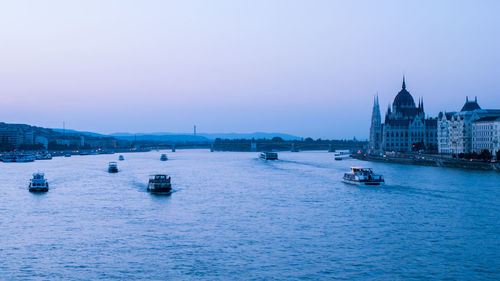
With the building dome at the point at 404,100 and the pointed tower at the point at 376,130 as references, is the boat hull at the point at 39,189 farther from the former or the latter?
the building dome at the point at 404,100

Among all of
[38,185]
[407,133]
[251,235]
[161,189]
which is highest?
[407,133]

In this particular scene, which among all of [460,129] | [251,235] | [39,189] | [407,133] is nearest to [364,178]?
[39,189]

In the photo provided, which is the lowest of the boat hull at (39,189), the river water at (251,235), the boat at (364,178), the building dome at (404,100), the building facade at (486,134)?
the river water at (251,235)

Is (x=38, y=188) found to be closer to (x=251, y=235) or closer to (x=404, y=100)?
(x=251, y=235)

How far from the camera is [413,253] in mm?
17109

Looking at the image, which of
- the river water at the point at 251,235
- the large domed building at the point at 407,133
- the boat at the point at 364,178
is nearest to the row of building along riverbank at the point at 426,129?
the large domed building at the point at 407,133

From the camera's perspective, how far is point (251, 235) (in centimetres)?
1962

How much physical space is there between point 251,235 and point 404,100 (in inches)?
4683

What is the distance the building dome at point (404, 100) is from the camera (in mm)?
132250

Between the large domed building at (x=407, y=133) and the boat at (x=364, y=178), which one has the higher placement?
the large domed building at (x=407, y=133)

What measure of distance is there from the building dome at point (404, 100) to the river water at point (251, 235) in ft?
332

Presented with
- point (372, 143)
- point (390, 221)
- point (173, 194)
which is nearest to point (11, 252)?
point (390, 221)

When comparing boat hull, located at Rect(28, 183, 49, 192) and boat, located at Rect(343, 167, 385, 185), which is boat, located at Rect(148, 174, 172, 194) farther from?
boat, located at Rect(343, 167, 385, 185)

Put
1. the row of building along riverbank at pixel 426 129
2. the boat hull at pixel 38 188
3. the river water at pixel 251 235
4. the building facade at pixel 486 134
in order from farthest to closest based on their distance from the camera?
the row of building along riverbank at pixel 426 129 < the building facade at pixel 486 134 < the boat hull at pixel 38 188 < the river water at pixel 251 235
